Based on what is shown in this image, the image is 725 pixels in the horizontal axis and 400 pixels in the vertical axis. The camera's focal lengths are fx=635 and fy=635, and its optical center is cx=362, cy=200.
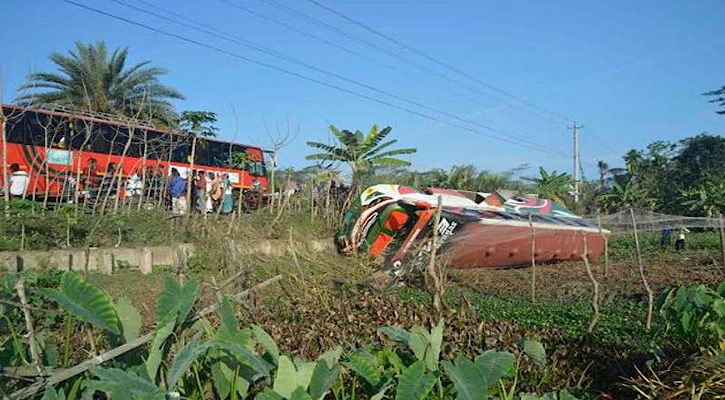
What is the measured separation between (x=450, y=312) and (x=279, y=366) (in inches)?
93.9

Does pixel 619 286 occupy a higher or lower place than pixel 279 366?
lower

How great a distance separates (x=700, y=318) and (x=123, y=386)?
130 inches

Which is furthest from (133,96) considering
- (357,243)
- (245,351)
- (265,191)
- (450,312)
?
(245,351)

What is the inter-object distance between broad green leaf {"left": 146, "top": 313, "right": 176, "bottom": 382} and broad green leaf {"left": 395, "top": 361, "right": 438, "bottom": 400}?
0.93 metres

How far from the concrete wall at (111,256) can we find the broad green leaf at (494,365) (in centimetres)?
594

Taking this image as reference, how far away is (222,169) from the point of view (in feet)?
73.9

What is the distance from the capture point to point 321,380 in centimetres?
242

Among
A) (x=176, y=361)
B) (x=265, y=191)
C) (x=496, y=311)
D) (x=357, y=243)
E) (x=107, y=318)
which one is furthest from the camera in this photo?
(x=265, y=191)

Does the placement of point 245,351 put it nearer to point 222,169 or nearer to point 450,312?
point 450,312

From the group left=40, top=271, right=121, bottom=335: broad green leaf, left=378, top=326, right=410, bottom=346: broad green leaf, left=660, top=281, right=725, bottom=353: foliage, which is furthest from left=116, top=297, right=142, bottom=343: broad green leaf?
left=660, top=281, right=725, bottom=353: foliage

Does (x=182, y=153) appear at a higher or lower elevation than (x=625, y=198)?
higher

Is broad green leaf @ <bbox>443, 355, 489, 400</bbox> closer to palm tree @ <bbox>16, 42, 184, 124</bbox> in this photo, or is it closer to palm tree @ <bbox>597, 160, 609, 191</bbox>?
palm tree @ <bbox>16, 42, 184, 124</bbox>

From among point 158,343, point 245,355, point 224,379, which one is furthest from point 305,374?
point 158,343

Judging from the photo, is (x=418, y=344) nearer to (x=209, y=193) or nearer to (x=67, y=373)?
(x=67, y=373)
